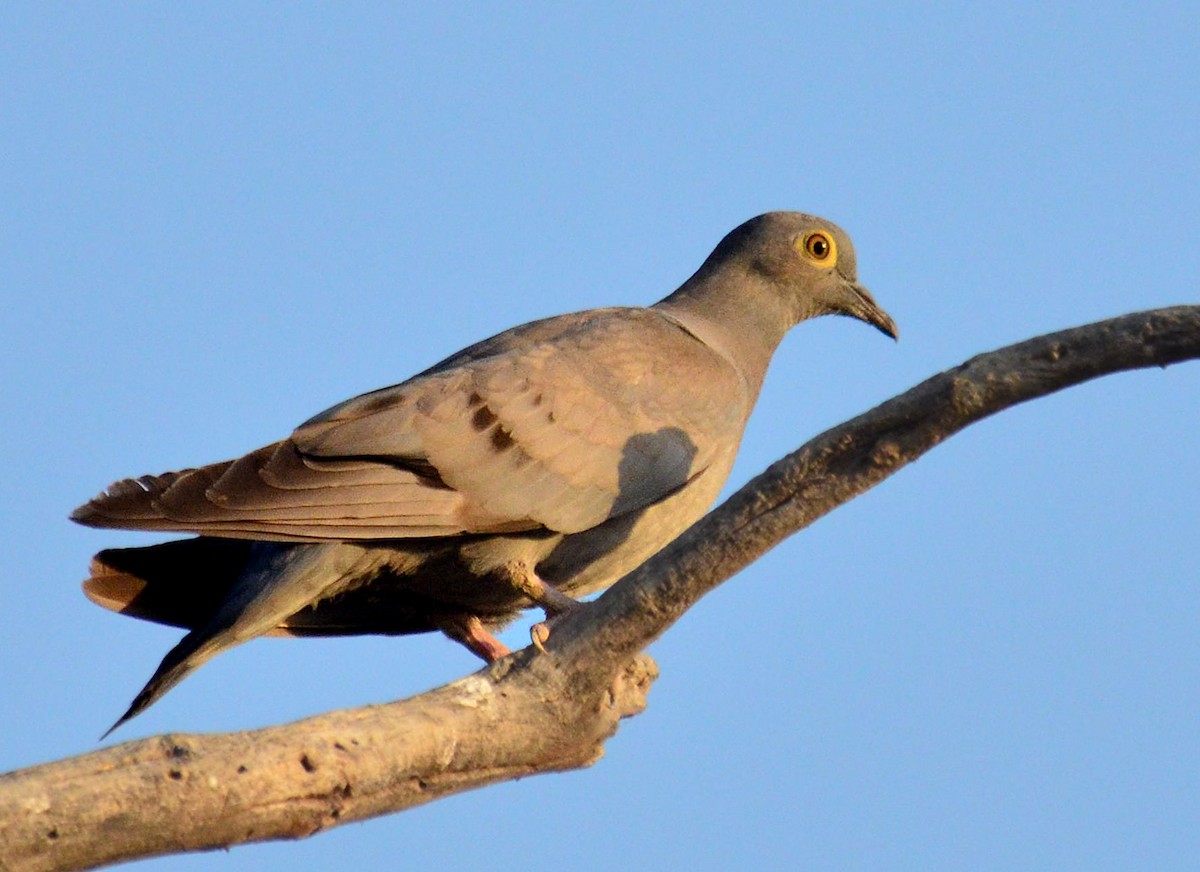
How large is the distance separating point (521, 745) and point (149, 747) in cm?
135

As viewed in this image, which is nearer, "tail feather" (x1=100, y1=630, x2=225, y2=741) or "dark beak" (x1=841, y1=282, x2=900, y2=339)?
"tail feather" (x1=100, y1=630, x2=225, y2=741)

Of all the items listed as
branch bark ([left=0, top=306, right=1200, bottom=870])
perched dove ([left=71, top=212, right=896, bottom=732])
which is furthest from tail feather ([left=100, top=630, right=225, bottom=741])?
branch bark ([left=0, top=306, right=1200, bottom=870])

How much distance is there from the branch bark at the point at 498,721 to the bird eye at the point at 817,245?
12.0ft

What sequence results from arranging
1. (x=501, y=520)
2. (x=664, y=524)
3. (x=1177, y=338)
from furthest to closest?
1. (x=664, y=524)
2. (x=501, y=520)
3. (x=1177, y=338)

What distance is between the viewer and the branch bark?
497 cm

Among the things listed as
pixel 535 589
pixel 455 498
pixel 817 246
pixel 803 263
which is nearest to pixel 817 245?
pixel 817 246

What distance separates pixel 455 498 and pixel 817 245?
310cm

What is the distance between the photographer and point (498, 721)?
583 cm

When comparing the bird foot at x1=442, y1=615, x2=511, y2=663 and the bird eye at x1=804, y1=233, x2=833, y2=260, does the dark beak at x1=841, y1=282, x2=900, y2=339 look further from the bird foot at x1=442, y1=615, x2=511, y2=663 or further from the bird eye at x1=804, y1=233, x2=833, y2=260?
the bird foot at x1=442, y1=615, x2=511, y2=663

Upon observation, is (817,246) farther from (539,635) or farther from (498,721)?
(498,721)

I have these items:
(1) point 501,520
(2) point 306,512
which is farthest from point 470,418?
(2) point 306,512

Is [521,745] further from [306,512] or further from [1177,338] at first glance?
[1177,338]

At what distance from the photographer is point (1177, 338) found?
4.72 meters

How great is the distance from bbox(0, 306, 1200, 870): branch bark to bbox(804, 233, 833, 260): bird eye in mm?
3664
